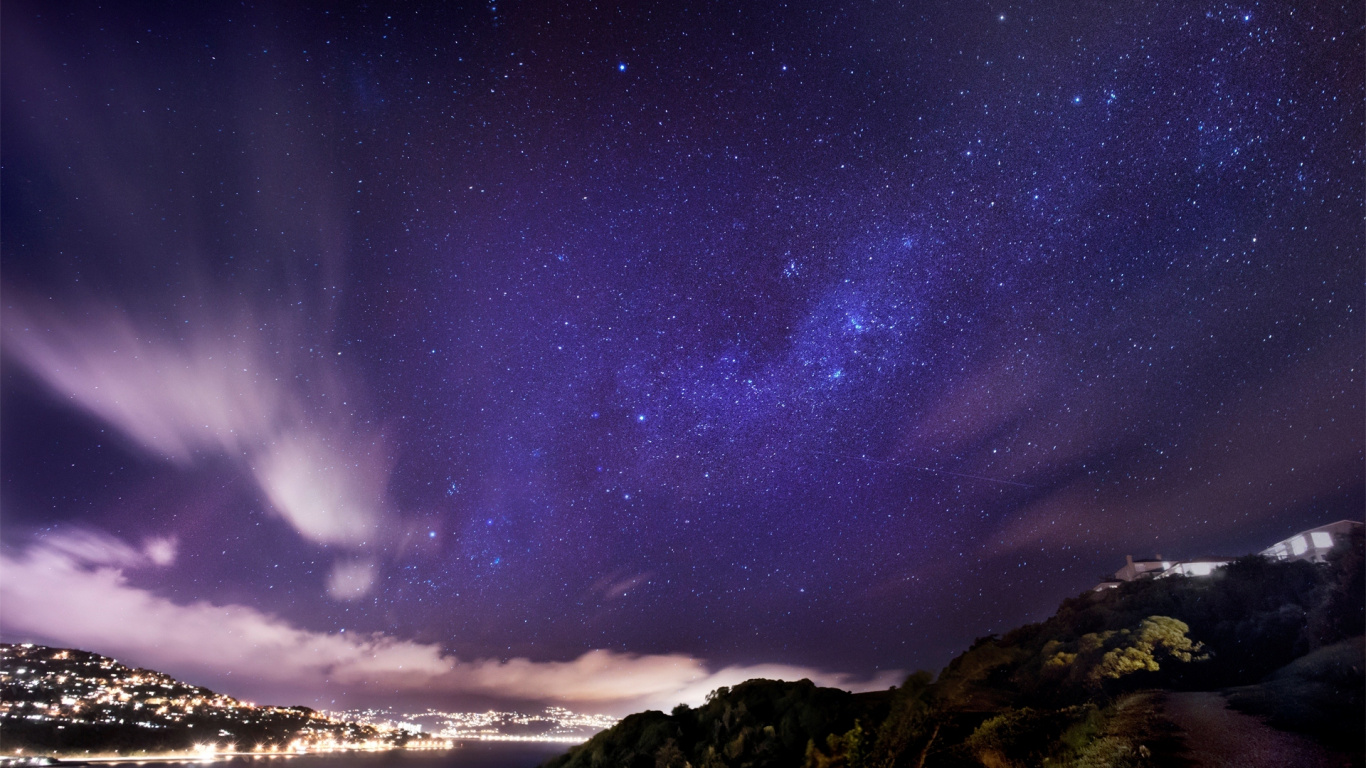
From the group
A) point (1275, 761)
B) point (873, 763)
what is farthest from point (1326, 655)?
point (873, 763)

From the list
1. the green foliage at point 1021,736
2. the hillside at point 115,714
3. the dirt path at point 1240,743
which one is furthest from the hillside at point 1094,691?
the hillside at point 115,714

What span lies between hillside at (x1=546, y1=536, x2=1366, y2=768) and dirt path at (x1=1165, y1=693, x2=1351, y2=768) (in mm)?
371

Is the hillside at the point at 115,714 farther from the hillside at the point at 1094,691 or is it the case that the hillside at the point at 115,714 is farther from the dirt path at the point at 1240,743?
the dirt path at the point at 1240,743

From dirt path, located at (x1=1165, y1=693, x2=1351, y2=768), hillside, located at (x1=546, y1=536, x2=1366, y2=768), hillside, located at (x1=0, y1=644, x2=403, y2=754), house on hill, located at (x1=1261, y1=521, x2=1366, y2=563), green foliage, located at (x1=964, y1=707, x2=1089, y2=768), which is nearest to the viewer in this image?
dirt path, located at (x1=1165, y1=693, x2=1351, y2=768)

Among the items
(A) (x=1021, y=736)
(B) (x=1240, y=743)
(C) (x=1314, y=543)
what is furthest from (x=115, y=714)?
(C) (x=1314, y=543)

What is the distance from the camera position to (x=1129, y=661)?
1928 cm

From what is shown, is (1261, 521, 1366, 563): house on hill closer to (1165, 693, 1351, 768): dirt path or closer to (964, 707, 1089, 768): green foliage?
(1165, 693, 1351, 768): dirt path

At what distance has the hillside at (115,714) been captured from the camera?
91.8m

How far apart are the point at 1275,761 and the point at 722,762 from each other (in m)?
14.2

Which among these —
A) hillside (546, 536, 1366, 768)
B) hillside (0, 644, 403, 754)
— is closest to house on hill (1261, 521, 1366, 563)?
hillside (546, 536, 1366, 768)

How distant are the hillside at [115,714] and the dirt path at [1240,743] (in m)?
122

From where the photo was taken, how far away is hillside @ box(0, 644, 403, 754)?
91.8m

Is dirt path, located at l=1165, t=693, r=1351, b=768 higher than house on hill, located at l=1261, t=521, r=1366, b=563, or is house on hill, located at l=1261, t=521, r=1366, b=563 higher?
house on hill, located at l=1261, t=521, r=1366, b=563

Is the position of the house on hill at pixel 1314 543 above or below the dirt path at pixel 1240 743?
above
